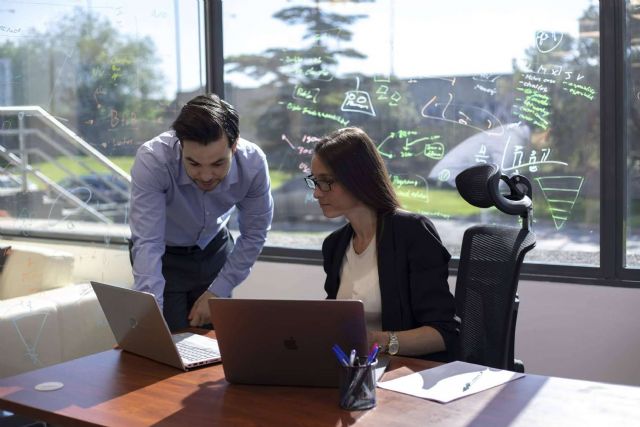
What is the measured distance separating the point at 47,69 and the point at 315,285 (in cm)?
172

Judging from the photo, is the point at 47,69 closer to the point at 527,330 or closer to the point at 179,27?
the point at 179,27

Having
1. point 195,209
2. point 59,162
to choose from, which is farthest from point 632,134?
point 59,162

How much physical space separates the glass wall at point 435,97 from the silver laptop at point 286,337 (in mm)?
2189

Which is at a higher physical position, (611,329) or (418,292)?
(418,292)

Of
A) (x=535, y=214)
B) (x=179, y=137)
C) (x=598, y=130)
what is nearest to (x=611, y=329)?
(x=535, y=214)

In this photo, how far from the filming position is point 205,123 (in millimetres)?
2441

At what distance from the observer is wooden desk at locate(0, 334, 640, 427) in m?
1.64

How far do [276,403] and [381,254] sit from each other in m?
0.72

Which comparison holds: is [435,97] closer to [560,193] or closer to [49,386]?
[560,193]

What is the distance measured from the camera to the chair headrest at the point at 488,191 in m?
2.15

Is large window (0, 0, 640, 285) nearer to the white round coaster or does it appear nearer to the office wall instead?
the office wall

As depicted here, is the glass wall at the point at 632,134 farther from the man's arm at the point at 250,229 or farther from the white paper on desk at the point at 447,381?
the white paper on desk at the point at 447,381

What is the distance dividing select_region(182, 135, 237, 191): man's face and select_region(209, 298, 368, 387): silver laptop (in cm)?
71

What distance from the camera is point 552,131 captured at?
3699mm
